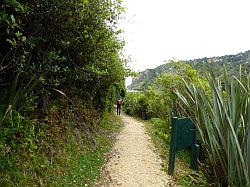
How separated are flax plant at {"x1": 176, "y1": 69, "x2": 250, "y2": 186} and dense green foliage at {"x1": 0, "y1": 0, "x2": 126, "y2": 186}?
7.00ft

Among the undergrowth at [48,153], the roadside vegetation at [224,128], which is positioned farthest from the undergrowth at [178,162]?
the undergrowth at [48,153]

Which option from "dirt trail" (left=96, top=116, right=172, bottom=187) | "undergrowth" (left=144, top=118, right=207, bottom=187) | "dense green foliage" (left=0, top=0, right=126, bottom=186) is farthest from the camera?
"dirt trail" (left=96, top=116, right=172, bottom=187)

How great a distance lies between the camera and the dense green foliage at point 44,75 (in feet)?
13.6

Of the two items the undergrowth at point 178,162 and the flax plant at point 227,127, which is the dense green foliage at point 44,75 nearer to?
the undergrowth at point 178,162

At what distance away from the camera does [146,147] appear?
31.6ft

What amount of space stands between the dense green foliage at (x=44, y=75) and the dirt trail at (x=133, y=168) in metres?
0.52

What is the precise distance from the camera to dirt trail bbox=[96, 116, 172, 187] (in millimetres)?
6043

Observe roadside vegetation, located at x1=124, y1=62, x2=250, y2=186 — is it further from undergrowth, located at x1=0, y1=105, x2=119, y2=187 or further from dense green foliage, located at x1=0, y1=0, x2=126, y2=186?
undergrowth, located at x1=0, y1=105, x2=119, y2=187

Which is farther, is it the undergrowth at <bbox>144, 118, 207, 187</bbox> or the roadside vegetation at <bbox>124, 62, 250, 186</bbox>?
the undergrowth at <bbox>144, 118, 207, 187</bbox>

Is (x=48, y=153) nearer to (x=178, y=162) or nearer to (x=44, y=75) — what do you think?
(x=44, y=75)

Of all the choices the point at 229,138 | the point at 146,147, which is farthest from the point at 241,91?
the point at 146,147

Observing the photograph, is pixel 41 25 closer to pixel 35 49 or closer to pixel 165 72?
pixel 35 49

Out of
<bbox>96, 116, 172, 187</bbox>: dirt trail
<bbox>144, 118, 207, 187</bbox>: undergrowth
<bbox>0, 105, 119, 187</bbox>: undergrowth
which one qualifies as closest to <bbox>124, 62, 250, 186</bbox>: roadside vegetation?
<bbox>144, 118, 207, 187</bbox>: undergrowth

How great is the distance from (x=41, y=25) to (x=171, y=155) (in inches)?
125
